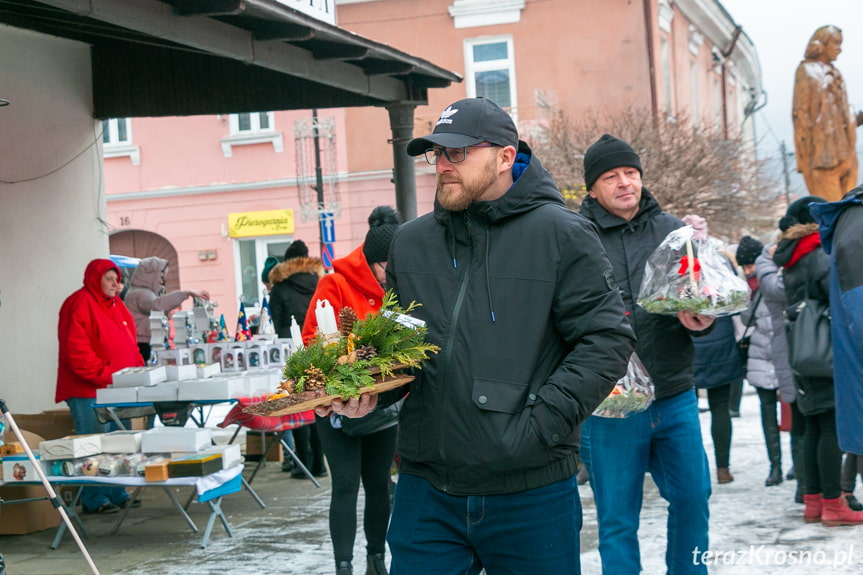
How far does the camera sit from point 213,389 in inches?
303

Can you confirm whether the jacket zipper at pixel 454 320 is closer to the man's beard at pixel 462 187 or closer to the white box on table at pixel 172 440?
the man's beard at pixel 462 187

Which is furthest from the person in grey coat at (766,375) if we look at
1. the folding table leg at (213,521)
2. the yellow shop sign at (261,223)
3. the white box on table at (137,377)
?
the yellow shop sign at (261,223)

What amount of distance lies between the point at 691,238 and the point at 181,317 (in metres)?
5.50

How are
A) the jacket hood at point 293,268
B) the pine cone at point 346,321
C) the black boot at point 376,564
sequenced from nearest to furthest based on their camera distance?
the pine cone at point 346,321 → the black boot at point 376,564 → the jacket hood at point 293,268

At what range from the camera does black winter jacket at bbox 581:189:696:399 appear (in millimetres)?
4590

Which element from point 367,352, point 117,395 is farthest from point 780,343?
point 367,352

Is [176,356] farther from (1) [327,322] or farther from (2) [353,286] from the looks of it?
(1) [327,322]

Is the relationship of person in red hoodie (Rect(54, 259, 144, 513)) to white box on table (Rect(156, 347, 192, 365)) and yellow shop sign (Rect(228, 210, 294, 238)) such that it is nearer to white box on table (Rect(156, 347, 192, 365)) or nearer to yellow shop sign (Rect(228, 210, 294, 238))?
white box on table (Rect(156, 347, 192, 365))

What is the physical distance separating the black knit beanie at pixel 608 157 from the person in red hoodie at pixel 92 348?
467cm

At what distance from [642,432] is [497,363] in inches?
69.6

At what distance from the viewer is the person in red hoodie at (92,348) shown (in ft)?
26.0

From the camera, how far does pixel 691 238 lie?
4.60 meters

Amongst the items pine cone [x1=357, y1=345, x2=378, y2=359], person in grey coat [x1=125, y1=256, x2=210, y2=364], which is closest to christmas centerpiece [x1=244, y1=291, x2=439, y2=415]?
pine cone [x1=357, y1=345, x2=378, y2=359]

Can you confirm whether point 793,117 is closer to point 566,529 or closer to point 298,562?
point 298,562
